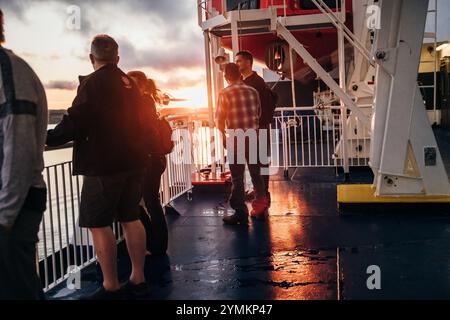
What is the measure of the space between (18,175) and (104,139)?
103 cm

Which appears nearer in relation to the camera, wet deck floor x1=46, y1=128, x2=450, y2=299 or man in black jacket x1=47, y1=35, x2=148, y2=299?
man in black jacket x1=47, y1=35, x2=148, y2=299

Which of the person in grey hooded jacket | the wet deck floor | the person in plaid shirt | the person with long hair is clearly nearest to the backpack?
the person with long hair

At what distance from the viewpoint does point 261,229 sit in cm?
506

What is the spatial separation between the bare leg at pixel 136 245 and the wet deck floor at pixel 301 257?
0.60 feet

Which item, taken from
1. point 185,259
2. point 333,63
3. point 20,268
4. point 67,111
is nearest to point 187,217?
point 185,259

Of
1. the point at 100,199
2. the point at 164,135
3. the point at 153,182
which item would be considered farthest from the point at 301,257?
the point at 100,199

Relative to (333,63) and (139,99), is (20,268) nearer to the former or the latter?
(139,99)

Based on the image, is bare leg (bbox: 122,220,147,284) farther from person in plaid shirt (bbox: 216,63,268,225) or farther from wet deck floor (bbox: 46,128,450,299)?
person in plaid shirt (bbox: 216,63,268,225)

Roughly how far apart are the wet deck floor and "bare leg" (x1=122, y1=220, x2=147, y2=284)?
18 cm

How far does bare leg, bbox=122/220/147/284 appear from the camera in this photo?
3287 mm

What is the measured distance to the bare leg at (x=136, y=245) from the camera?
3287 mm

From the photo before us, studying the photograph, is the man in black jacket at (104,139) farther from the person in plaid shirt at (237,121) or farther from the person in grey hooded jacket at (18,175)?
the person in plaid shirt at (237,121)

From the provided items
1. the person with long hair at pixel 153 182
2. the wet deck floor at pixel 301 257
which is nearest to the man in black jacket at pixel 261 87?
the wet deck floor at pixel 301 257
